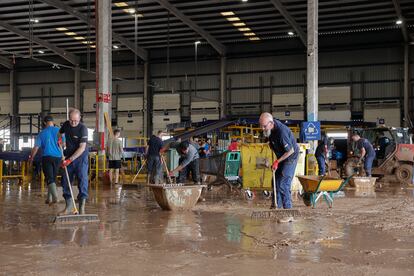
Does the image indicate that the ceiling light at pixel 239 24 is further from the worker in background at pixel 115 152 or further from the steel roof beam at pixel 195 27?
the worker in background at pixel 115 152

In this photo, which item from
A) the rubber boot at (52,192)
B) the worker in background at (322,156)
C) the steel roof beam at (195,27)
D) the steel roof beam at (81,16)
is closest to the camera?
the rubber boot at (52,192)

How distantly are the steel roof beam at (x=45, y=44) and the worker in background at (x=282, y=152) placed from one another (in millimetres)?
23305

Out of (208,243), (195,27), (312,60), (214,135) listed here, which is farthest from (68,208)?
(195,27)

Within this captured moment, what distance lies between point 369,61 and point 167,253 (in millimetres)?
28702

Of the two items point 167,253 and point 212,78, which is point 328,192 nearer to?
point 167,253

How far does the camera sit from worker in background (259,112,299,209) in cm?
848

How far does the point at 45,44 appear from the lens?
34.7m

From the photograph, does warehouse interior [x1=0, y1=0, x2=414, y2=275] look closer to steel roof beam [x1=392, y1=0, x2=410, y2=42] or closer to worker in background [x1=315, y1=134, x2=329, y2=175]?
steel roof beam [x1=392, y1=0, x2=410, y2=42]

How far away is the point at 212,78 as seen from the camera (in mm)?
35406

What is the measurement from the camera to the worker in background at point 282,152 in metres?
8.48

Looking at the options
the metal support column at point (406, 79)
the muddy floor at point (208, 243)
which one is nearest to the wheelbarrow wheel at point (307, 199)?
the muddy floor at point (208, 243)

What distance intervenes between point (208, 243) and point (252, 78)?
94.4 ft

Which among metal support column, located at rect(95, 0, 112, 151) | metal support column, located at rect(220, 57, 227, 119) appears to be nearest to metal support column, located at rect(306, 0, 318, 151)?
metal support column, located at rect(95, 0, 112, 151)

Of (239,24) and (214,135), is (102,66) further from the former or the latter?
(239,24)
